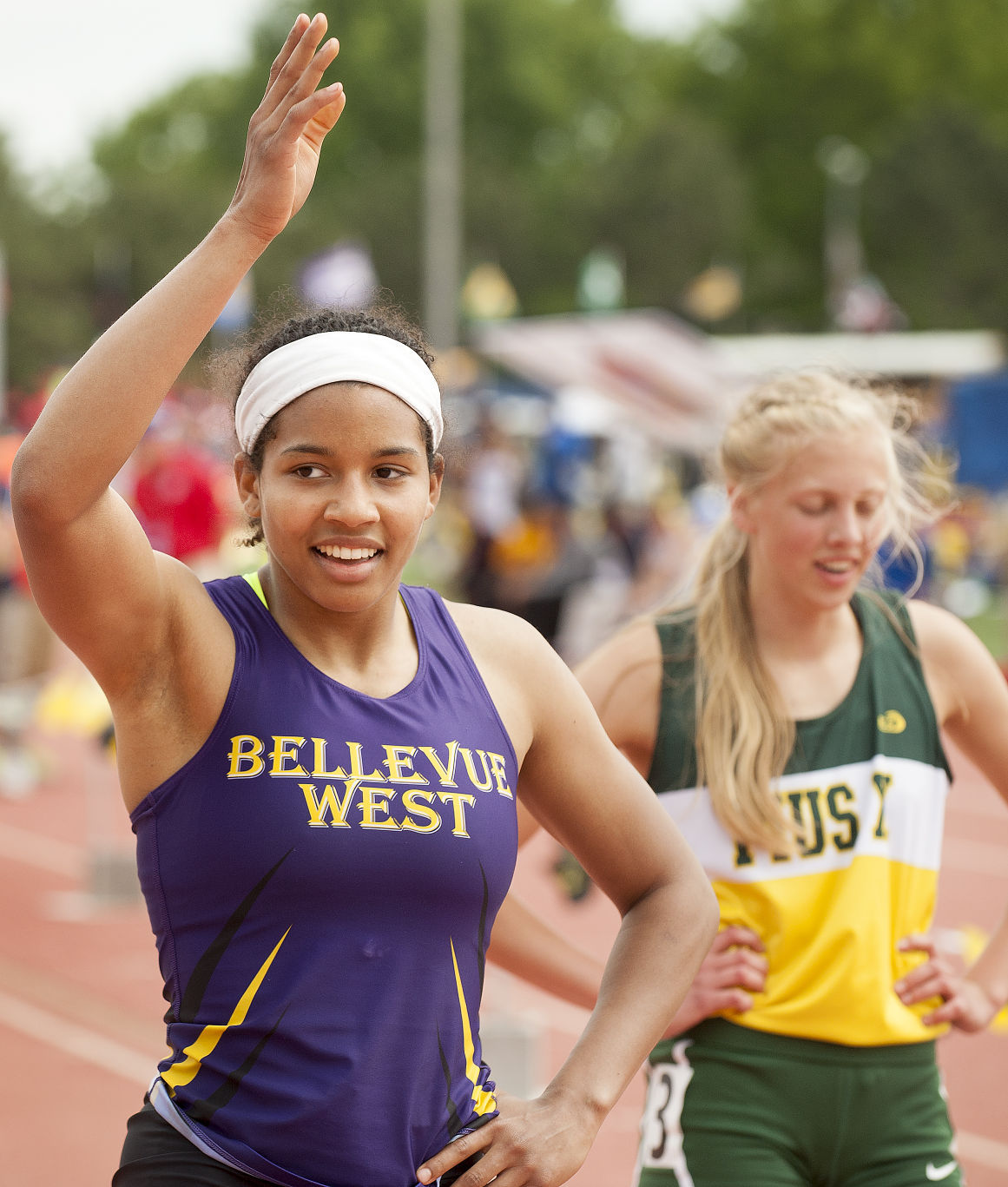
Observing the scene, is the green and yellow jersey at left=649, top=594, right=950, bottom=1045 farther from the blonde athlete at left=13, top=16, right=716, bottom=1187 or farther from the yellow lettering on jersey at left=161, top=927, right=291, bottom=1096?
the yellow lettering on jersey at left=161, top=927, right=291, bottom=1096

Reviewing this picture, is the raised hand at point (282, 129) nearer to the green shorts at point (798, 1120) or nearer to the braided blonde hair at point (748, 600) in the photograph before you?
the braided blonde hair at point (748, 600)

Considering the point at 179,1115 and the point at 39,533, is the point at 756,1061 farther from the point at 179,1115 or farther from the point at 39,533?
the point at 39,533

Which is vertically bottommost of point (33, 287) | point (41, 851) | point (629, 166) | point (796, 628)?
point (796, 628)

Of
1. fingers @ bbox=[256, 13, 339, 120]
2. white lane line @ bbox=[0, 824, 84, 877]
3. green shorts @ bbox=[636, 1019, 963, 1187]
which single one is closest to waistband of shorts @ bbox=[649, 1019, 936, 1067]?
green shorts @ bbox=[636, 1019, 963, 1187]

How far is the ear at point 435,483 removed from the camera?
206cm

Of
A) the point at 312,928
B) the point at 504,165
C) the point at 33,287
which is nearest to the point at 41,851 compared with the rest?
the point at 312,928

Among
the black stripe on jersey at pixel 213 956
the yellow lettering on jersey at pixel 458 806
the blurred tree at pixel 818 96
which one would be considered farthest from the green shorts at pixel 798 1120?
the blurred tree at pixel 818 96

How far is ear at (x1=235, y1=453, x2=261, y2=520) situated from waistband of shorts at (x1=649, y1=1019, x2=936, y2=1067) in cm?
122

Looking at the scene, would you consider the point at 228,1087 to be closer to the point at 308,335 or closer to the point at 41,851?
the point at 308,335

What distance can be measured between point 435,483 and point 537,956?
0.88 m

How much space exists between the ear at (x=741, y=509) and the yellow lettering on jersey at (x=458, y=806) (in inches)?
47.7

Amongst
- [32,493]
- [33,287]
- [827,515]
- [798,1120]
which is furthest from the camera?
[33,287]

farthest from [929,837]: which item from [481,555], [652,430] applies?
[652,430]

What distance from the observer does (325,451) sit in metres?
1.92
